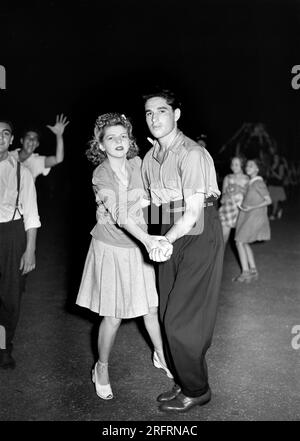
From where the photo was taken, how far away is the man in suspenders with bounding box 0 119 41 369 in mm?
3631

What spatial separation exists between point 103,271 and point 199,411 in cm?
110

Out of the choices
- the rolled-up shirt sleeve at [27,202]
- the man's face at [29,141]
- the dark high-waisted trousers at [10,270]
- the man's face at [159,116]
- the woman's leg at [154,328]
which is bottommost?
the woman's leg at [154,328]

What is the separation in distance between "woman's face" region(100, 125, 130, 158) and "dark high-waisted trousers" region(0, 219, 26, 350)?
102 centimetres

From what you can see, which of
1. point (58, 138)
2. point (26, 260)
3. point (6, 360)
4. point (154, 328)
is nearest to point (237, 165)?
point (58, 138)

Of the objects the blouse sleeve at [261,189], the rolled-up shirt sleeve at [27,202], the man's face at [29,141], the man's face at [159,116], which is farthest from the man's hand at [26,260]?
the blouse sleeve at [261,189]

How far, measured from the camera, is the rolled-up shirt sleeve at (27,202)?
12.1ft

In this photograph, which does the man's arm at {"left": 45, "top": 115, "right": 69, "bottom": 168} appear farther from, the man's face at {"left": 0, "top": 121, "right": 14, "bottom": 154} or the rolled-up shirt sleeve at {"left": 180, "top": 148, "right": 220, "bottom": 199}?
the rolled-up shirt sleeve at {"left": 180, "top": 148, "right": 220, "bottom": 199}

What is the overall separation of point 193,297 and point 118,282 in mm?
529

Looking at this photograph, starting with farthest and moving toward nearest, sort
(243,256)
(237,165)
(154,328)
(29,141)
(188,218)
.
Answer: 1. (237,165)
2. (243,256)
3. (29,141)
4. (154,328)
5. (188,218)

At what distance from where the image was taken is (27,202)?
12.1 feet

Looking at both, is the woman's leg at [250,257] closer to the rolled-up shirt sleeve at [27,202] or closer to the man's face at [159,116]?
the rolled-up shirt sleeve at [27,202]

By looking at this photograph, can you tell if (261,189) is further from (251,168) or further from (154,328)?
(154,328)

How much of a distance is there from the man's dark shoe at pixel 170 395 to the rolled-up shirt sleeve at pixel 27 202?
5.00 ft

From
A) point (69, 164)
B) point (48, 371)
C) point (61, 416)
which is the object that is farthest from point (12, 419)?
point (69, 164)
